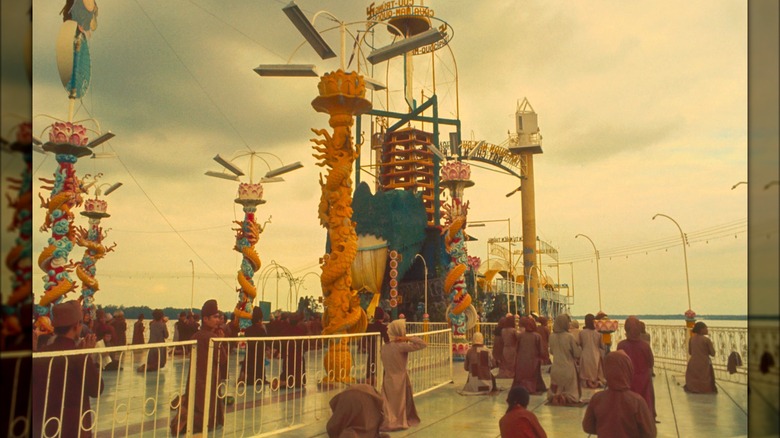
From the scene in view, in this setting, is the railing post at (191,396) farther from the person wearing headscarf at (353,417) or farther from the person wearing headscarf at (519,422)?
the person wearing headscarf at (519,422)

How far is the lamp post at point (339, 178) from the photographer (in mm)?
12195

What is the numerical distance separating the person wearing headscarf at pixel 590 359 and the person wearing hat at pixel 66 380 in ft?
35.5

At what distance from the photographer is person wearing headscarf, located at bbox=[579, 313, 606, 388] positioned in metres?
12.8

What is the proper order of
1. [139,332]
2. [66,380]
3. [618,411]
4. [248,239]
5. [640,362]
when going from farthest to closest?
[248,239] < [139,332] < [640,362] < [618,411] < [66,380]

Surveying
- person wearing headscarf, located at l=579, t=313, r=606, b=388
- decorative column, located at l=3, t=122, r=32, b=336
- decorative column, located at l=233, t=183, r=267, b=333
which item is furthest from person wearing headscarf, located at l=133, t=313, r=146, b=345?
decorative column, located at l=3, t=122, r=32, b=336

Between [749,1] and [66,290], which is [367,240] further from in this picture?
[749,1]

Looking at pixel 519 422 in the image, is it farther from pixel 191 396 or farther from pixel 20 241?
pixel 20 241

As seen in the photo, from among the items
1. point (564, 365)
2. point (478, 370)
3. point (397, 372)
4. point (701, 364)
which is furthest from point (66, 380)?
point (701, 364)

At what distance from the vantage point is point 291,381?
12.1 metres

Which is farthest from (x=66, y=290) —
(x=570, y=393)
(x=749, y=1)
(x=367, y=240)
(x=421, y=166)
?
(x=421, y=166)

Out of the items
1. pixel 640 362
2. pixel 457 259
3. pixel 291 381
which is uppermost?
pixel 457 259

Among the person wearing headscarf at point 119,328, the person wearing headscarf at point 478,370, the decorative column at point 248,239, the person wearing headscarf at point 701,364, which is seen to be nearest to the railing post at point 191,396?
the person wearing headscarf at point 478,370

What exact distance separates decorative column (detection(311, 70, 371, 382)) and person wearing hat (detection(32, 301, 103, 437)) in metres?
7.29

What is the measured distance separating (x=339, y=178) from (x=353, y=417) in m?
7.49
